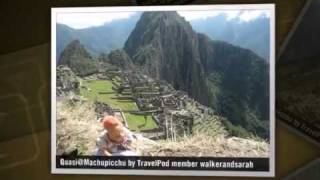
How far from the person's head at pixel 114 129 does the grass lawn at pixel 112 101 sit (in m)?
0.07

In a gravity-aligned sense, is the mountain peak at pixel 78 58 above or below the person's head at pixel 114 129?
above

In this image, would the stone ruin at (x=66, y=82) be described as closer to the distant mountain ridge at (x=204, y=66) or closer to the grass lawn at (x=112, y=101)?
the grass lawn at (x=112, y=101)

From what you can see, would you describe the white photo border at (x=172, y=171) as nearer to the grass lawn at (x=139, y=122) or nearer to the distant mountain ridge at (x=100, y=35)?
the distant mountain ridge at (x=100, y=35)

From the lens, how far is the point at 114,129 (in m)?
3.10

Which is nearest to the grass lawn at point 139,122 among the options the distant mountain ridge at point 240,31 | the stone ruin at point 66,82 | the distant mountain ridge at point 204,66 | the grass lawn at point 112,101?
the grass lawn at point 112,101

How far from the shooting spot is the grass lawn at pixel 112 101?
3.08 meters

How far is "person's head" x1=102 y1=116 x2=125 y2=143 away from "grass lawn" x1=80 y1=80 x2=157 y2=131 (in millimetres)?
66

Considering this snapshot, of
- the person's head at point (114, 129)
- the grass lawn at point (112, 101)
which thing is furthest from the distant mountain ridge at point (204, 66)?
the person's head at point (114, 129)

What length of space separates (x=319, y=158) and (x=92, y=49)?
1570mm

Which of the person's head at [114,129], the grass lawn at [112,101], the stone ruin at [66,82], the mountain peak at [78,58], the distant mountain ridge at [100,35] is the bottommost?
the person's head at [114,129]

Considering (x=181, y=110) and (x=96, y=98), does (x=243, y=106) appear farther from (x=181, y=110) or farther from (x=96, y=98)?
(x=96, y=98)

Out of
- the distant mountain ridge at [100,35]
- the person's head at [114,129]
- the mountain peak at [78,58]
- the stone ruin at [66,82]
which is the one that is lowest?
the person's head at [114,129]

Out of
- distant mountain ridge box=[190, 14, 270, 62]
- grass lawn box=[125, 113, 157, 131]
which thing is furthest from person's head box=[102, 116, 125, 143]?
distant mountain ridge box=[190, 14, 270, 62]

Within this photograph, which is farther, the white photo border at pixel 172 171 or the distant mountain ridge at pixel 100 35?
the distant mountain ridge at pixel 100 35
